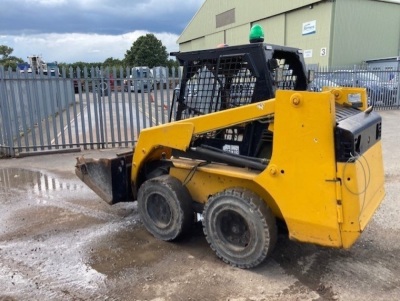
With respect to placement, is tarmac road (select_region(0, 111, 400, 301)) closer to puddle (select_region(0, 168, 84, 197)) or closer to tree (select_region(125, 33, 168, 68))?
puddle (select_region(0, 168, 84, 197))

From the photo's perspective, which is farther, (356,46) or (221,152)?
(356,46)

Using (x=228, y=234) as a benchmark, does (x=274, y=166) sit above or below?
above

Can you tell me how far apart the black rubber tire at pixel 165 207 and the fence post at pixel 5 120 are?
5.69 meters

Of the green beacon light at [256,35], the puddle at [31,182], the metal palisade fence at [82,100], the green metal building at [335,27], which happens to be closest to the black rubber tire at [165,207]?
the green beacon light at [256,35]

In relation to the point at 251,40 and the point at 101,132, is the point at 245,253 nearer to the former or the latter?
the point at 251,40

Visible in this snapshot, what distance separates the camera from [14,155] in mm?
8594

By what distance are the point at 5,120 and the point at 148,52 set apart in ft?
159

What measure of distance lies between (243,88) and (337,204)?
143 cm

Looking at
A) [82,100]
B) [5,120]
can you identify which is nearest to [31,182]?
[5,120]

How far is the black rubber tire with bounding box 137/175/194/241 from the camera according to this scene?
3834mm

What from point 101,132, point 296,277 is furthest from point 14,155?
point 296,277

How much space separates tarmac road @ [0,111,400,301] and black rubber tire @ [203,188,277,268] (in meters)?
0.15

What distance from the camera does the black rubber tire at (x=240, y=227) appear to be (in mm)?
3259

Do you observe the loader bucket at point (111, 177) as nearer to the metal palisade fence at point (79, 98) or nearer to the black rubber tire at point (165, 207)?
the black rubber tire at point (165, 207)
